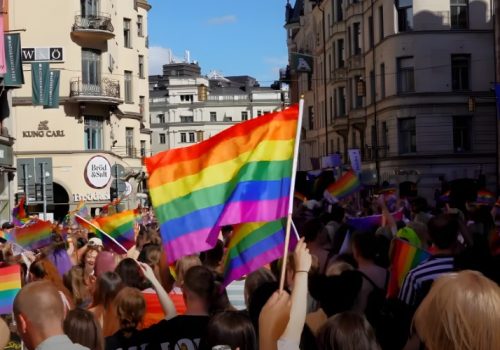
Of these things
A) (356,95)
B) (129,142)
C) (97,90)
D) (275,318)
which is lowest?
(275,318)

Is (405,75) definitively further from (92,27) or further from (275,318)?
(275,318)

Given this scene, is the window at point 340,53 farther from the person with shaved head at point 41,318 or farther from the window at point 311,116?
the person with shaved head at point 41,318

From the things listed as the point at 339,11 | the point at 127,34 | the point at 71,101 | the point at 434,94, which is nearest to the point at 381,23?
the point at 434,94

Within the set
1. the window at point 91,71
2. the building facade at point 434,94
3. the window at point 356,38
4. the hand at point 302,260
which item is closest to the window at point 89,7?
the window at point 91,71

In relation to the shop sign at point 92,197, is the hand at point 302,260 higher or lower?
higher

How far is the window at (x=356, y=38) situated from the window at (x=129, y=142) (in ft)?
46.3

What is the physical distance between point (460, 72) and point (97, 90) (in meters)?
17.6

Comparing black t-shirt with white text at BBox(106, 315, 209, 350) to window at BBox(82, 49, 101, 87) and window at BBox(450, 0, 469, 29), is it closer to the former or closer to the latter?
window at BBox(82, 49, 101, 87)

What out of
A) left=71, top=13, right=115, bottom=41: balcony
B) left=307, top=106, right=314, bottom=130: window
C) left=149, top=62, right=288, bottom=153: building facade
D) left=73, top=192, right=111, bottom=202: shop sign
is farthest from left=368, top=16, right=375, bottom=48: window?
left=149, top=62, right=288, bottom=153: building facade

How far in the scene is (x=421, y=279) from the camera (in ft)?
20.1

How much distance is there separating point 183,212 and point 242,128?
2.42 ft

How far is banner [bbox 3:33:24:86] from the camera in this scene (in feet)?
93.7

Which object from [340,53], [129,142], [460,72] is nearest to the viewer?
[460,72]

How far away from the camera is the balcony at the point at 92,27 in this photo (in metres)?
43.0
